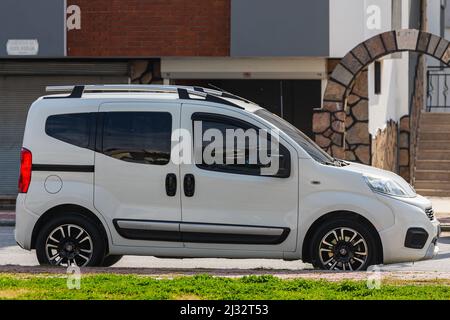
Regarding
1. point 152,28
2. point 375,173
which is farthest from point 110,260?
point 152,28

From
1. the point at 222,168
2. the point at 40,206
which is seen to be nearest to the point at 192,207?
the point at 222,168

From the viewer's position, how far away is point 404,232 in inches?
550

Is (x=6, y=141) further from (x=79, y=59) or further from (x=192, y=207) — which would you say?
(x=192, y=207)

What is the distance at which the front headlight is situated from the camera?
1405 cm

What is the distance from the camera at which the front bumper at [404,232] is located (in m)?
13.9

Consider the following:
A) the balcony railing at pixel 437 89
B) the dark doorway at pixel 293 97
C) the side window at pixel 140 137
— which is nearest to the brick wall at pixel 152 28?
the dark doorway at pixel 293 97

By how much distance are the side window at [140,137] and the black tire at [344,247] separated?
1.80 m

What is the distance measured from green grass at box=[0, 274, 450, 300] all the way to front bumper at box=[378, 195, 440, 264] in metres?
2.00

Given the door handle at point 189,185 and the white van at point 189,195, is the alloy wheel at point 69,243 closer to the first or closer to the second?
the white van at point 189,195

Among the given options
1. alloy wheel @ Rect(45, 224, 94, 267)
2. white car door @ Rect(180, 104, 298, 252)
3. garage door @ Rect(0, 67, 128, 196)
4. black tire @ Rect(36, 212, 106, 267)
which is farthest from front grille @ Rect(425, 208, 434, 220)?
garage door @ Rect(0, 67, 128, 196)

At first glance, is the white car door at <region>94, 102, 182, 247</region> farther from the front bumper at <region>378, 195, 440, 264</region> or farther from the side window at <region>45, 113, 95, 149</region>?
the front bumper at <region>378, 195, 440, 264</region>

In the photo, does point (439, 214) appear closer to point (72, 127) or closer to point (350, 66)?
point (350, 66)

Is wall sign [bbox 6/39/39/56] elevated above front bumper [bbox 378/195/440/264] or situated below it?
above
